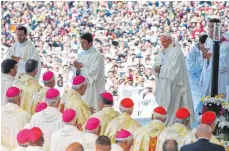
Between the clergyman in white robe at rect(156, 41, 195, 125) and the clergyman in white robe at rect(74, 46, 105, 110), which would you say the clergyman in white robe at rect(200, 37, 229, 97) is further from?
the clergyman in white robe at rect(74, 46, 105, 110)

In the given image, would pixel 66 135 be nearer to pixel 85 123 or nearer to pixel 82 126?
pixel 85 123

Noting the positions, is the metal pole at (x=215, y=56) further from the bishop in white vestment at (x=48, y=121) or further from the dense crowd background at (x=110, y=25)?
the dense crowd background at (x=110, y=25)

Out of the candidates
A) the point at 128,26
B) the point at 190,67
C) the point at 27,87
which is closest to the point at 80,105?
the point at 27,87

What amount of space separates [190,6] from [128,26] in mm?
3237

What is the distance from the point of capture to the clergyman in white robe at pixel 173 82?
43.8ft

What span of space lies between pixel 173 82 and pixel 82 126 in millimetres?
2983

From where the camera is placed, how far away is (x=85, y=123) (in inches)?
410

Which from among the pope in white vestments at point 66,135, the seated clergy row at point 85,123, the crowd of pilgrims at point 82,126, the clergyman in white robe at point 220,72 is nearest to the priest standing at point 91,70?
the crowd of pilgrims at point 82,126

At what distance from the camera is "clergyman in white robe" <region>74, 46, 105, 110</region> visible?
1374 centimetres

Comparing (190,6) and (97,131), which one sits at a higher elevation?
(190,6)

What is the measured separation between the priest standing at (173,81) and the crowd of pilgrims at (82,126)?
2.16 metres

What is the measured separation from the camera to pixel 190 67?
15062 millimetres

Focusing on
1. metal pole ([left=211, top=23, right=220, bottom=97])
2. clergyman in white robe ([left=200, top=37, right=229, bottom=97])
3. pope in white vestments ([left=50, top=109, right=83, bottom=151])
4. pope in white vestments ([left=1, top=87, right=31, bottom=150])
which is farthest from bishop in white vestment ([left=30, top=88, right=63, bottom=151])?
clergyman in white robe ([left=200, top=37, right=229, bottom=97])

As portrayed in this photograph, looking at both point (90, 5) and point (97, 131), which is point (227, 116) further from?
point (90, 5)
